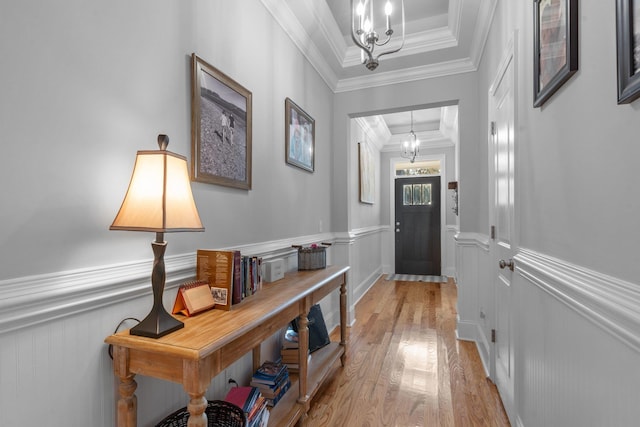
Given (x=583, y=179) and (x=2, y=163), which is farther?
(x=583, y=179)

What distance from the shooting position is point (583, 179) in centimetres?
96

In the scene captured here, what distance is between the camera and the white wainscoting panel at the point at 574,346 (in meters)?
0.73

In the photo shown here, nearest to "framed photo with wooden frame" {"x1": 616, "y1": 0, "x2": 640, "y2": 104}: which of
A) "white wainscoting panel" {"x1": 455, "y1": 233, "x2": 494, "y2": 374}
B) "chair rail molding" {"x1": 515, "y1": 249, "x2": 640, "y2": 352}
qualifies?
"chair rail molding" {"x1": 515, "y1": 249, "x2": 640, "y2": 352}

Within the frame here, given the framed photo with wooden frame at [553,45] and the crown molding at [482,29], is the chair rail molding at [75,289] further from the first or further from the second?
the crown molding at [482,29]

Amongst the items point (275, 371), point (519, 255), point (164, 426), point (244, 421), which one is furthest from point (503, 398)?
point (164, 426)

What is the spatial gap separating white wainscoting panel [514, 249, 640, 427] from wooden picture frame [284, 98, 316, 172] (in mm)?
1643

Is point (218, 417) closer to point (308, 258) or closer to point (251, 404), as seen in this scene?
point (251, 404)

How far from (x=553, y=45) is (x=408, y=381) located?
6.94 ft

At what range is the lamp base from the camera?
40.8 inches

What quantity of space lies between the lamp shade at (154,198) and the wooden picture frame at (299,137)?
138cm

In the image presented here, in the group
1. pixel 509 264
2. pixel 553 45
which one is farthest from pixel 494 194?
pixel 553 45

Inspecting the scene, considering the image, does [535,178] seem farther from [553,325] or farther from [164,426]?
[164,426]

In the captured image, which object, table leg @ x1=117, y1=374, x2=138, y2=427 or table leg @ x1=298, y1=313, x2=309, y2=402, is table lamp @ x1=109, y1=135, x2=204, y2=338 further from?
table leg @ x1=298, y1=313, x2=309, y2=402

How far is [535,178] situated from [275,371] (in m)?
1.67
